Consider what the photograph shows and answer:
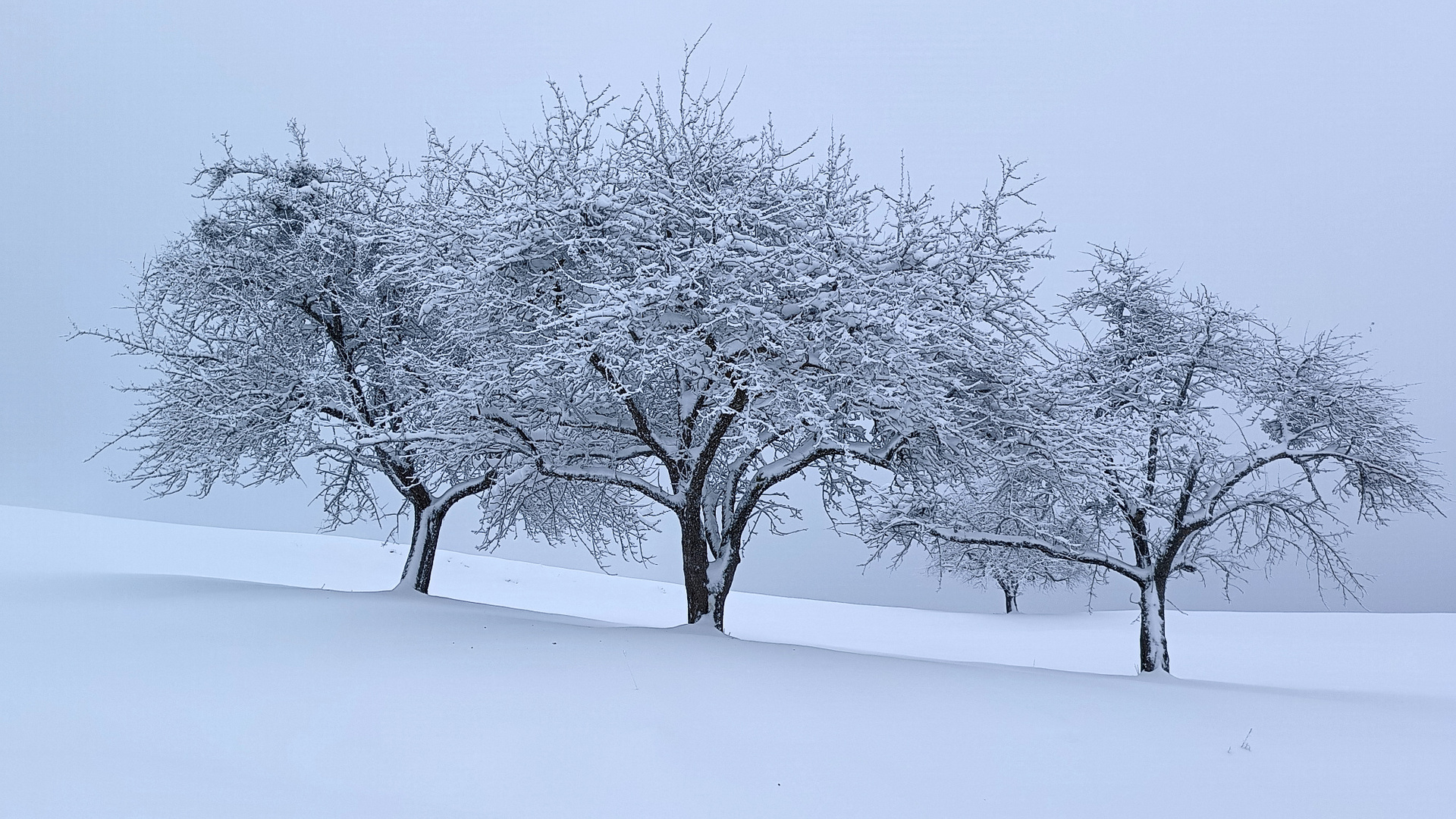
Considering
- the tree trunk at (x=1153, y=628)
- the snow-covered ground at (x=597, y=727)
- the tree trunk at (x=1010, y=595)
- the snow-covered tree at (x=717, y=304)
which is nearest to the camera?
the snow-covered ground at (x=597, y=727)

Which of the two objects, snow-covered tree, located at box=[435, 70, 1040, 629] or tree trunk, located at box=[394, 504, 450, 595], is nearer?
snow-covered tree, located at box=[435, 70, 1040, 629]

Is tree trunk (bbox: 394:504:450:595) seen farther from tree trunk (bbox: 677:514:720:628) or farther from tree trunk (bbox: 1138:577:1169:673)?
tree trunk (bbox: 1138:577:1169:673)

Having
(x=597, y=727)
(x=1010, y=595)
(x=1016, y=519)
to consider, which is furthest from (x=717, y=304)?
(x=1010, y=595)

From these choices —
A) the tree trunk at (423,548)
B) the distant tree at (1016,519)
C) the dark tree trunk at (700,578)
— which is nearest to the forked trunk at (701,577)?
the dark tree trunk at (700,578)

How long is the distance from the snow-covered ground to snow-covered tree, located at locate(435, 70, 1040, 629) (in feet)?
8.74

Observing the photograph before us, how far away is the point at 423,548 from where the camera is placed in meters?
15.7

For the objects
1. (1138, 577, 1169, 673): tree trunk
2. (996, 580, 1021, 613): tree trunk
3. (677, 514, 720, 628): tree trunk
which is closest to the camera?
(677, 514, 720, 628): tree trunk

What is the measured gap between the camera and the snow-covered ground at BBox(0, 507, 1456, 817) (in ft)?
17.5

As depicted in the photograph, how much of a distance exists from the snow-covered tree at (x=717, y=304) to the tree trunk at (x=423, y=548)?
4.81 m

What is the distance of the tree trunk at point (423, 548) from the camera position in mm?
15469

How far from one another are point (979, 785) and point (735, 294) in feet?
17.5

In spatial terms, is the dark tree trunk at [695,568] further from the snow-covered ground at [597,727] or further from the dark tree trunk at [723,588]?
the snow-covered ground at [597,727]

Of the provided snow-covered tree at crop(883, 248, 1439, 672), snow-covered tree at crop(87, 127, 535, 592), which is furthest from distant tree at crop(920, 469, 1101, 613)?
snow-covered tree at crop(87, 127, 535, 592)

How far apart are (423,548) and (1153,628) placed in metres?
12.8
